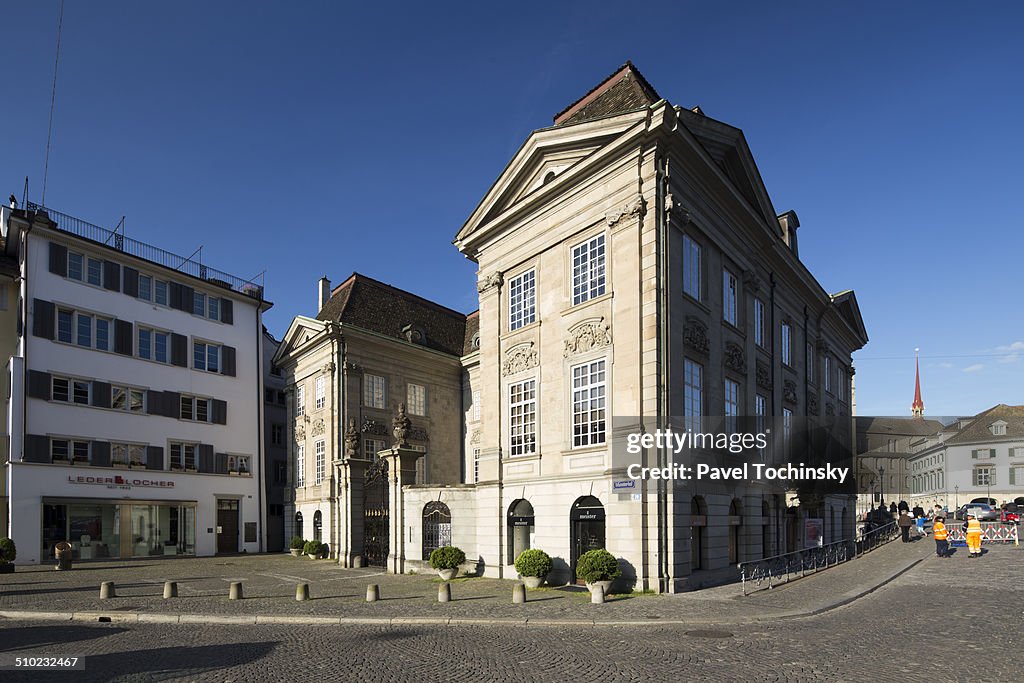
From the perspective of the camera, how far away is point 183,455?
4231 centimetres

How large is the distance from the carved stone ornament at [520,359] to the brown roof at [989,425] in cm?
5534

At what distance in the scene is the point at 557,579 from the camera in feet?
76.1

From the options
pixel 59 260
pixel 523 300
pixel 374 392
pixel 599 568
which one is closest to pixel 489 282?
pixel 523 300

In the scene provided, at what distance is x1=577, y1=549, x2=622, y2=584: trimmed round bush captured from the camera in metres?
19.7

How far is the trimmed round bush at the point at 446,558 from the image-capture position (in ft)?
81.4

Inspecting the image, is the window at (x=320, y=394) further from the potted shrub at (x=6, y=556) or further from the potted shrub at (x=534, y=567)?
the potted shrub at (x=534, y=567)

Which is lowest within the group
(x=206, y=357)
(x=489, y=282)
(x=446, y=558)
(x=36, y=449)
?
(x=446, y=558)

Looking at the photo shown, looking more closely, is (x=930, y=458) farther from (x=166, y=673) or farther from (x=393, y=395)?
(x=166, y=673)

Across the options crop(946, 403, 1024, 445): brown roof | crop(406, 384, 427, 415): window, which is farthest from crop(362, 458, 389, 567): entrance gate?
crop(946, 403, 1024, 445): brown roof

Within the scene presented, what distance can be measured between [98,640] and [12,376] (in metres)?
26.3

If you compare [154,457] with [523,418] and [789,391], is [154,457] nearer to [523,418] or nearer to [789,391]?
[523,418]

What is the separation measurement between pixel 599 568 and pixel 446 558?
6.99 m

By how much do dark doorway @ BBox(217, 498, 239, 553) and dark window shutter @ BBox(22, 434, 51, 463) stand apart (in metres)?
10.6

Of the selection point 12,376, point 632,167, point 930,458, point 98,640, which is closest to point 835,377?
point 632,167
